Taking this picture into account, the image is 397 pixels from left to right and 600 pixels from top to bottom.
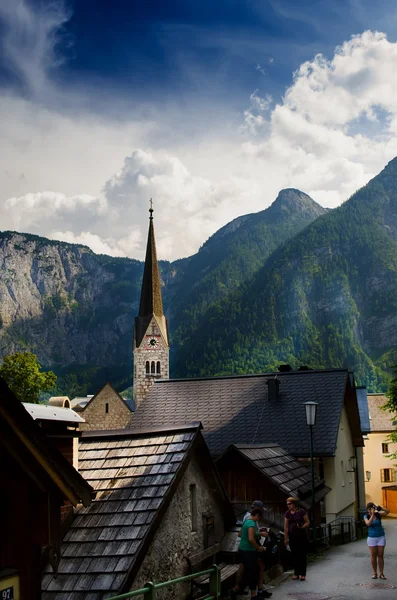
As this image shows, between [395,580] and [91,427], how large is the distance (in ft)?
185

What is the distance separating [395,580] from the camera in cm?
1221

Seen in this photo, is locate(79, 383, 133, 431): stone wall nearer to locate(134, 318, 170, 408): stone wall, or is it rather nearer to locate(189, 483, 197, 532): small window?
locate(134, 318, 170, 408): stone wall

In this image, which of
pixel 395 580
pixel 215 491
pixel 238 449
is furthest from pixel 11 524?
pixel 238 449

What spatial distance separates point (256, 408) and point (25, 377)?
70.6ft

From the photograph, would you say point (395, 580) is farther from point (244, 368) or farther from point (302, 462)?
point (244, 368)

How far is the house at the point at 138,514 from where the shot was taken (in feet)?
27.6

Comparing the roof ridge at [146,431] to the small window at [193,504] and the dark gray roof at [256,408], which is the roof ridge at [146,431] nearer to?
the small window at [193,504]

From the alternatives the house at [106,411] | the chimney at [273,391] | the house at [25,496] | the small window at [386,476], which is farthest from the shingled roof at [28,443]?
the house at [106,411]

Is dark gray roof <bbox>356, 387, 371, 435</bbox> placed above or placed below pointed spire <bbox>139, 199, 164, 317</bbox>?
below

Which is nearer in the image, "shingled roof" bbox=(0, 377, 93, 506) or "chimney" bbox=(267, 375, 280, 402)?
"shingled roof" bbox=(0, 377, 93, 506)

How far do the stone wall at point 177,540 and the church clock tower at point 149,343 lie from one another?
215 ft

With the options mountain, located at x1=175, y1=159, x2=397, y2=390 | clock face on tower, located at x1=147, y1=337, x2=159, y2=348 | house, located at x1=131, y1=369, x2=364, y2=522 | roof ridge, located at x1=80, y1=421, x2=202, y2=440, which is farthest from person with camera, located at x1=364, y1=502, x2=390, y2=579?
mountain, located at x1=175, y1=159, x2=397, y2=390

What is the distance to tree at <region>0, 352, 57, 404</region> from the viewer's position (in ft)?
145

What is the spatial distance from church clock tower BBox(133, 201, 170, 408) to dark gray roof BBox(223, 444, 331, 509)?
55.9 metres
